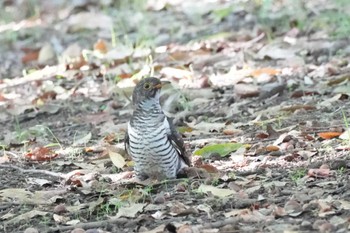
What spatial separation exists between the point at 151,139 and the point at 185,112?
1.96 m

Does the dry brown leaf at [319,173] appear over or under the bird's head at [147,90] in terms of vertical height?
under

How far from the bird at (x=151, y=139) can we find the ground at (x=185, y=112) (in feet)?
0.31

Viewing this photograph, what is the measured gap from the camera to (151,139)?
5211 millimetres

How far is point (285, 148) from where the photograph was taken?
18.9 ft

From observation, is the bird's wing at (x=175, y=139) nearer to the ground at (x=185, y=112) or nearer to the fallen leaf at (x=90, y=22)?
the ground at (x=185, y=112)

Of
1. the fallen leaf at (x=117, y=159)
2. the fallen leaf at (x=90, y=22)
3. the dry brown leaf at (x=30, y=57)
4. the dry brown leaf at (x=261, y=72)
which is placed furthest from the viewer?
the fallen leaf at (x=90, y=22)

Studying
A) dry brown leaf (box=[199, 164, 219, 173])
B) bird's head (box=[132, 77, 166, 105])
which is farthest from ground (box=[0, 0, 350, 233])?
bird's head (box=[132, 77, 166, 105])

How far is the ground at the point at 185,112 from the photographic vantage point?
4719 millimetres

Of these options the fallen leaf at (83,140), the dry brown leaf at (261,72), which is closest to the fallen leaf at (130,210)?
the fallen leaf at (83,140)

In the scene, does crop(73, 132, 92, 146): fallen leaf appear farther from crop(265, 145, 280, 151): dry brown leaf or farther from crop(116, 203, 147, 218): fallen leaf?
crop(116, 203, 147, 218): fallen leaf

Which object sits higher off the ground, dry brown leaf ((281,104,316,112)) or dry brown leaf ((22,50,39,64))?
dry brown leaf ((281,104,316,112))

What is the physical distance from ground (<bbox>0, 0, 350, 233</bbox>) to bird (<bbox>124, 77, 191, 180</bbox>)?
0.31 feet

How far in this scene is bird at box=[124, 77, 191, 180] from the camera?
206 inches

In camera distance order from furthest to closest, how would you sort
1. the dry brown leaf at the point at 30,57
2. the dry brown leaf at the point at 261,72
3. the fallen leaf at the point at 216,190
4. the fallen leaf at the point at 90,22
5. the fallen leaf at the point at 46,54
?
the fallen leaf at the point at 90,22 → the dry brown leaf at the point at 30,57 → the fallen leaf at the point at 46,54 → the dry brown leaf at the point at 261,72 → the fallen leaf at the point at 216,190
